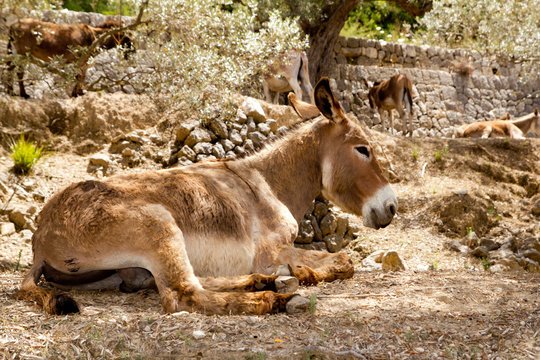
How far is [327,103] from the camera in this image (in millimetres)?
6035

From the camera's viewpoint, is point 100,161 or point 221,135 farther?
point 221,135

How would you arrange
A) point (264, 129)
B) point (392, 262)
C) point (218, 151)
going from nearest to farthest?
point (392, 262) → point (218, 151) → point (264, 129)

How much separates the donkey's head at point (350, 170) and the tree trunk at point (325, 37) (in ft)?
42.0

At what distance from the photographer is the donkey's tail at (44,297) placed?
4195 mm

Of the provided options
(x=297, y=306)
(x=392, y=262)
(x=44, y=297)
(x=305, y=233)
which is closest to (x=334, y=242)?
(x=305, y=233)

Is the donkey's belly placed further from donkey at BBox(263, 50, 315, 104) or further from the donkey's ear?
donkey at BBox(263, 50, 315, 104)

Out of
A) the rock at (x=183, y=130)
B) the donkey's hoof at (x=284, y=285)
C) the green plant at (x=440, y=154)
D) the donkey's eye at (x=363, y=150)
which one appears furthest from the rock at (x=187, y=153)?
the green plant at (x=440, y=154)

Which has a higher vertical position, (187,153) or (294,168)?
(294,168)

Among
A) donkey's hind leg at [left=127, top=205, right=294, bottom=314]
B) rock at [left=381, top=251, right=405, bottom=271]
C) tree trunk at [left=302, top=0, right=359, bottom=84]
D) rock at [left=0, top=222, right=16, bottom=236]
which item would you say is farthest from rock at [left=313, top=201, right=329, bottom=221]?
tree trunk at [left=302, top=0, right=359, bottom=84]

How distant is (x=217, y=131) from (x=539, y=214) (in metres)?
6.12

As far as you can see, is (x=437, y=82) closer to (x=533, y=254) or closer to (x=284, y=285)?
(x=533, y=254)

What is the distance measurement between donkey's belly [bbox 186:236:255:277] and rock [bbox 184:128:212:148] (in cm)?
514

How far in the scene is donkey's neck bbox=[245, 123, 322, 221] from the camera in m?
6.04

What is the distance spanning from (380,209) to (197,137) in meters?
5.00
